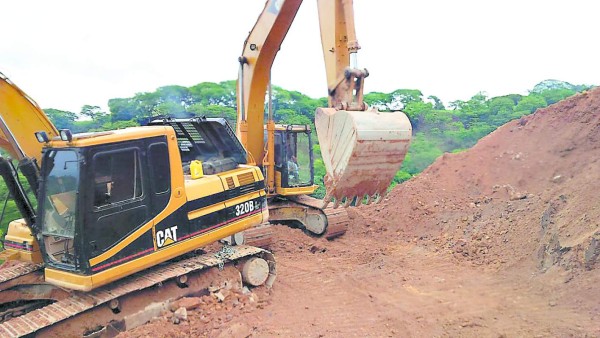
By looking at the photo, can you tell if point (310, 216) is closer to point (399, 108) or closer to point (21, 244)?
point (21, 244)

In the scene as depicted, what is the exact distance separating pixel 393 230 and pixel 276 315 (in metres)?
4.92

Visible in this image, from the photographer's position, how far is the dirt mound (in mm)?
6859

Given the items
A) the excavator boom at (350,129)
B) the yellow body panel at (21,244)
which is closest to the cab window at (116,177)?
the yellow body panel at (21,244)

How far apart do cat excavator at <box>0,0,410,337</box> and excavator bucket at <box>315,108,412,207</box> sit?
0.05 feet

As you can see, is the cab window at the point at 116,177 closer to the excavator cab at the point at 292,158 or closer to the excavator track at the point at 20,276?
the excavator track at the point at 20,276

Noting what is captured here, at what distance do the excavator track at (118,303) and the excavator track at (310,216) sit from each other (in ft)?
11.6

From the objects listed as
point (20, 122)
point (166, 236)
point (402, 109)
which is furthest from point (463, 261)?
point (402, 109)

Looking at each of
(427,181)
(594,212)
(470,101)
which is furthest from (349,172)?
(470,101)

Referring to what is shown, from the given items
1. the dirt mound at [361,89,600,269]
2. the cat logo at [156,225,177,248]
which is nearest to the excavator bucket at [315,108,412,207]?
the cat logo at [156,225,177,248]

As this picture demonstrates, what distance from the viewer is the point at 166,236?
16.8 ft

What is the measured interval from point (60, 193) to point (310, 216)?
5327mm

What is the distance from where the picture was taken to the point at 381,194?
5.97m

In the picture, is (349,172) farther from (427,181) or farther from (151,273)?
(427,181)

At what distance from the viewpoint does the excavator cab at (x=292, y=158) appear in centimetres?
908
